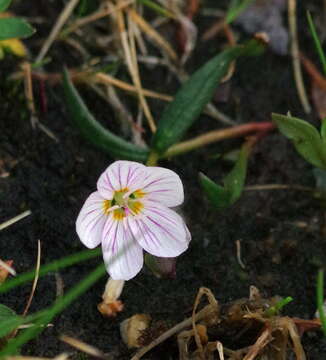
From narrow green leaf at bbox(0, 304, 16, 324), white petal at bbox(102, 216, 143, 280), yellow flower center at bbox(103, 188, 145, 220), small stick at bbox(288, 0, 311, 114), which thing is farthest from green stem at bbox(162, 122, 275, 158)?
narrow green leaf at bbox(0, 304, 16, 324)

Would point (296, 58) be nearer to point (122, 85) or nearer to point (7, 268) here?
point (122, 85)

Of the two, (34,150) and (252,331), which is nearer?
(252,331)

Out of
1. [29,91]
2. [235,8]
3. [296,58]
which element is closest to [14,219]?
[29,91]

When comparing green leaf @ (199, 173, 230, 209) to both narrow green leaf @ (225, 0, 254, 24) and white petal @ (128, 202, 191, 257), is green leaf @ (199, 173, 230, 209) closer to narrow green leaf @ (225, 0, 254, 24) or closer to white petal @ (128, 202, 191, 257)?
white petal @ (128, 202, 191, 257)

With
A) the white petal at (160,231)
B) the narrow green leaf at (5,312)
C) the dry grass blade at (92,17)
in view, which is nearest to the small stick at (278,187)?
the white petal at (160,231)

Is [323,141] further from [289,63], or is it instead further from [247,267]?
[289,63]

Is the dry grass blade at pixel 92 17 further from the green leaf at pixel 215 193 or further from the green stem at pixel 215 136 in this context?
the green leaf at pixel 215 193

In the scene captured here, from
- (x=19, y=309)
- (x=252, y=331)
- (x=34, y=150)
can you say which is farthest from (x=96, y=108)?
(x=252, y=331)
